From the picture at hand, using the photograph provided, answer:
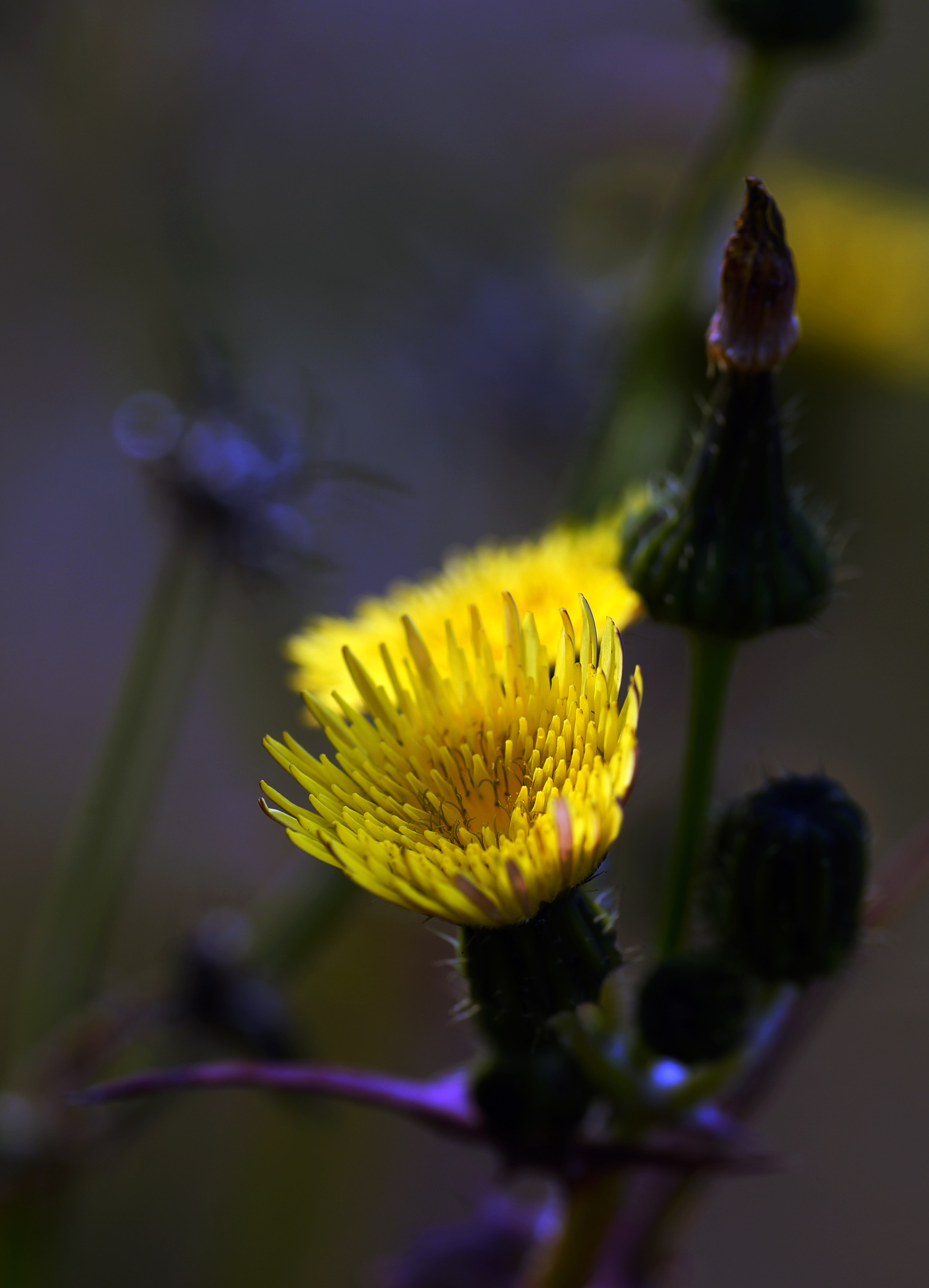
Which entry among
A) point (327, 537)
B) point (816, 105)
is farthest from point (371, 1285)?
point (816, 105)

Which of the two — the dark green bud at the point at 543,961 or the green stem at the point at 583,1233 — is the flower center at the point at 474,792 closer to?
the dark green bud at the point at 543,961

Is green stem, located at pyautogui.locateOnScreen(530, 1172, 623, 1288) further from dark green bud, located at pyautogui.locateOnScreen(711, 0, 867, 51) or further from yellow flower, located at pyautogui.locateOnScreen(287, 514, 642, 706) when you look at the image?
dark green bud, located at pyautogui.locateOnScreen(711, 0, 867, 51)

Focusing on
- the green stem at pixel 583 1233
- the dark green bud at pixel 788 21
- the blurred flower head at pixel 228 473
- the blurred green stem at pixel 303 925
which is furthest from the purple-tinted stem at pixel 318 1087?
the dark green bud at pixel 788 21

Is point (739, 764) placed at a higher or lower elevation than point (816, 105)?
lower

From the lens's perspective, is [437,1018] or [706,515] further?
[437,1018]

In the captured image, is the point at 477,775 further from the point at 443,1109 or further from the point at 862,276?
the point at 862,276

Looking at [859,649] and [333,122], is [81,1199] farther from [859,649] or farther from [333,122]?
[333,122]
